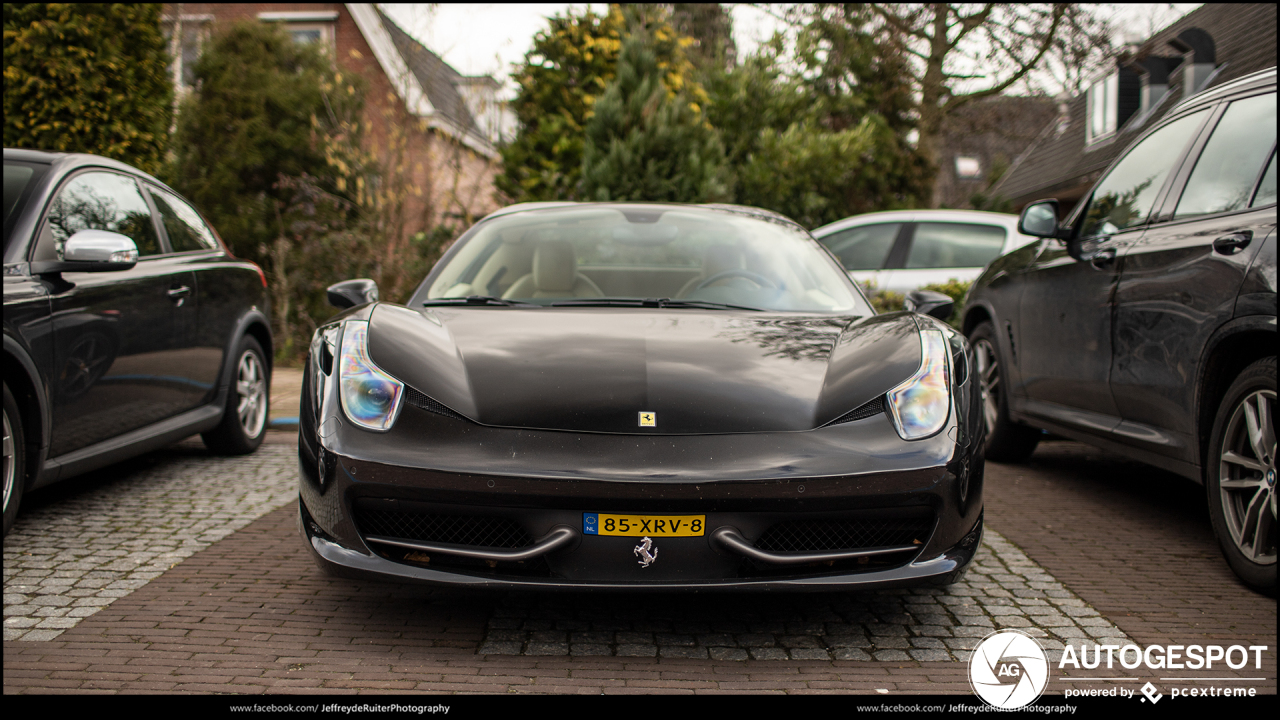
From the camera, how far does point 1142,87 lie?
65.3ft

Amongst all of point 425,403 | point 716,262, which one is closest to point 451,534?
point 425,403

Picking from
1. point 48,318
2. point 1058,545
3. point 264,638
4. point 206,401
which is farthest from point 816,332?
point 206,401

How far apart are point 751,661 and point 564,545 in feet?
2.02

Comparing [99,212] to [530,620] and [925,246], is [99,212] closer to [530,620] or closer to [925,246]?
[530,620]

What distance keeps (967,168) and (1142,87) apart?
117 feet

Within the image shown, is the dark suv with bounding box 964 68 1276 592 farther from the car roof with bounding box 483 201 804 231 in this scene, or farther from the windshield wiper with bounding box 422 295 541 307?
the windshield wiper with bounding box 422 295 541 307

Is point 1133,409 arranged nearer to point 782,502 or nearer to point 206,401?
point 782,502

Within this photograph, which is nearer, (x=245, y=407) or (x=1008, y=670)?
(x=1008, y=670)

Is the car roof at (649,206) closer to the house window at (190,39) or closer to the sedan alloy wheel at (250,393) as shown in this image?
the sedan alloy wheel at (250,393)

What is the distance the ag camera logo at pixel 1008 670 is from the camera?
243cm

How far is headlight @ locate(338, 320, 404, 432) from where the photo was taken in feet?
8.87

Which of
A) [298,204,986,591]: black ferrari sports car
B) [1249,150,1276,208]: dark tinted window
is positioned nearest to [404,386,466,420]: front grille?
[298,204,986,591]: black ferrari sports car

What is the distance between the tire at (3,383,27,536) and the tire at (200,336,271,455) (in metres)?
1.82
